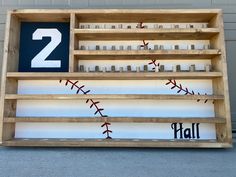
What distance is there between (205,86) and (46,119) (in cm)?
131

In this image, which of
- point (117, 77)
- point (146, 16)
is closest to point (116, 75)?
point (117, 77)

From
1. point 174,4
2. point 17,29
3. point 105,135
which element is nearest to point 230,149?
point 105,135

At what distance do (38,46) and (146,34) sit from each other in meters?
0.93

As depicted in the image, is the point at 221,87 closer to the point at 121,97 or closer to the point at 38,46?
the point at 121,97

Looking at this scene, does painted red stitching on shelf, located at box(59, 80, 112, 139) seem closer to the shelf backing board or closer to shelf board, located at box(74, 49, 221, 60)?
the shelf backing board

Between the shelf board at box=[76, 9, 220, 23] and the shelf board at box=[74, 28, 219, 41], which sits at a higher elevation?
the shelf board at box=[76, 9, 220, 23]

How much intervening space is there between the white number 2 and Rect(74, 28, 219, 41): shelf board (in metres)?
0.22

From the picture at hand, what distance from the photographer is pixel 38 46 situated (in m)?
1.77

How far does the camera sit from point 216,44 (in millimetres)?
1642

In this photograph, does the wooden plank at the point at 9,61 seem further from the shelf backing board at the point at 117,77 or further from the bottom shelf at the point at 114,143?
the bottom shelf at the point at 114,143

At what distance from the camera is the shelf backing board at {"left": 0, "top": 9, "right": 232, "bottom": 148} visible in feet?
5.25

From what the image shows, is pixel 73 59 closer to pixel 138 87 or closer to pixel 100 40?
pixel 100 40

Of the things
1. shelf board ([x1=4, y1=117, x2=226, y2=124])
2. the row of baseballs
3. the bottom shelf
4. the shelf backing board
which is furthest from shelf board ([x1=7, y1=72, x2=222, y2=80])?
the bottom shelf

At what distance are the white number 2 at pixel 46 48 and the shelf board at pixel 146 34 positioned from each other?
0.22 meters
